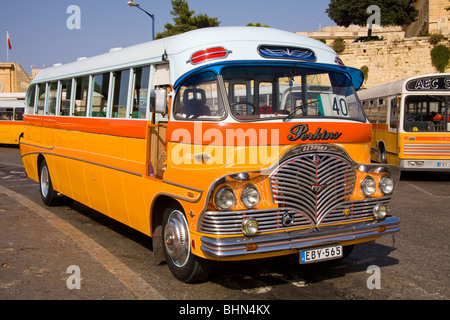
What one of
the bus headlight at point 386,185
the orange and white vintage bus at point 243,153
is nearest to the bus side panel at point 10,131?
the orange and white vintage bus at point 243,153

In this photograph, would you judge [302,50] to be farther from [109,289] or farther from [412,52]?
[412,52]

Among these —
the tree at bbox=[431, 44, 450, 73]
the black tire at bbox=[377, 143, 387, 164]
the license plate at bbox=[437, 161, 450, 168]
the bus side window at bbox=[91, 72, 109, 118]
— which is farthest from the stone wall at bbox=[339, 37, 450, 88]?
A: the bus side window at bbox=[91, 72, 109, 118]

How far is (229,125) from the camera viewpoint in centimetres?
509

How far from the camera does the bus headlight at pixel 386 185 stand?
5562 millimetres

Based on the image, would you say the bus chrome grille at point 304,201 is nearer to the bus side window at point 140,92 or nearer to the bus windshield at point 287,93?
the bus windshield at point 287,93

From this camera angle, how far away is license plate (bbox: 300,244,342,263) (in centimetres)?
495

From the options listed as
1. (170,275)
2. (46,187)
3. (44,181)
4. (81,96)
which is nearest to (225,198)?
(170,275)

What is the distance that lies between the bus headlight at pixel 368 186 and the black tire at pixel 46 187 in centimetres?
642

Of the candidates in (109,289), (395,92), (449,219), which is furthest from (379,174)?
(395,92)

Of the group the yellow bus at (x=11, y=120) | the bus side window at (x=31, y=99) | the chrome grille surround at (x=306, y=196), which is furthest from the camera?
the yellow bus at (x=11, y=120)

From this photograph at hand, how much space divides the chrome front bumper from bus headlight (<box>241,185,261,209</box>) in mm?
297

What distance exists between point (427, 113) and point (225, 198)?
1189 centimetres

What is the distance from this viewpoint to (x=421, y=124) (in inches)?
588

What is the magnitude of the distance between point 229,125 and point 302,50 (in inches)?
55.8
